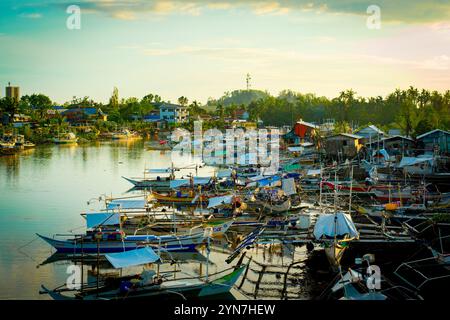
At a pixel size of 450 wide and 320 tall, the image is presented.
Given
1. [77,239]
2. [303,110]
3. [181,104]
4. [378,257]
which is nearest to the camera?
[378,257]

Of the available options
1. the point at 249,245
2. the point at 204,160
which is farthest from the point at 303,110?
the point at 249,245

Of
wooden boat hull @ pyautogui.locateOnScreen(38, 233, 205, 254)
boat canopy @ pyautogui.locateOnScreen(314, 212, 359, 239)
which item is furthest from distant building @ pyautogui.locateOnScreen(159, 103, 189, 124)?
boat canopy @ pyautogui.locateOnScreen(314, 212, 359, 239)

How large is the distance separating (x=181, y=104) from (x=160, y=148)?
84.3 feet

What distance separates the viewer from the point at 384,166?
2427 cm

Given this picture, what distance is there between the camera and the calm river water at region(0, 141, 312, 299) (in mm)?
12078

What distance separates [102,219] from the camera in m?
12.8

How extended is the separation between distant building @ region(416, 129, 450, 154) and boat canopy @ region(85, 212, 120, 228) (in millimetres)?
17398

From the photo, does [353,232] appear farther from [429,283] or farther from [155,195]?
[155,195]

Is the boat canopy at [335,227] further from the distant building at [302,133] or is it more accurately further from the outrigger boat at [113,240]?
the distant building at [302,133]

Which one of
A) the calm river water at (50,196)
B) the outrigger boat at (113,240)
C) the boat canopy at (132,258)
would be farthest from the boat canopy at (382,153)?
the boat canopy at (132,258)

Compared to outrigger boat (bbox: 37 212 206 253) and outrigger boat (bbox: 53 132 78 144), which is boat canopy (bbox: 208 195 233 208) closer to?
outrigger boat (bbox: 37 212 206 253)

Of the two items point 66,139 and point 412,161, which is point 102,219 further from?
point 66,139

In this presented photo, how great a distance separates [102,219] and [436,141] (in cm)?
1889

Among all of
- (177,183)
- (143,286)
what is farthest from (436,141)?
(143,286)
